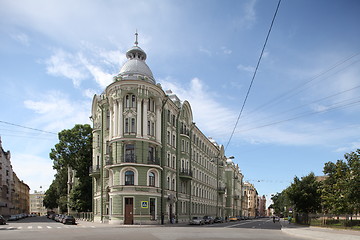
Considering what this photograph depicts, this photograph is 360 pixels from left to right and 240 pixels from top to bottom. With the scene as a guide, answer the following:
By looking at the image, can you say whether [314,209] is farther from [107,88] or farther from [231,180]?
[231,180]

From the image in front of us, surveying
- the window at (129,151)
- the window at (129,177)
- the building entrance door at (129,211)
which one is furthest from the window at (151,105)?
the building entrance door at (129,211)

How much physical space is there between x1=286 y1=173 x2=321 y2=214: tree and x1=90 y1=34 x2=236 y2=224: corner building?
15128 mm

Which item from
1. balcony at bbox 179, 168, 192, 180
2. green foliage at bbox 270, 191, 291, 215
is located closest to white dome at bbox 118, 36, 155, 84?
balcony at bbox 179, 168, 192, 180

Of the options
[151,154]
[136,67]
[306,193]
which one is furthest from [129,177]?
[306,193]

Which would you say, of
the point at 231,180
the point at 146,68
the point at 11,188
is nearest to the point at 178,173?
the point at 146,68

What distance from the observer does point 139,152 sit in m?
40.0

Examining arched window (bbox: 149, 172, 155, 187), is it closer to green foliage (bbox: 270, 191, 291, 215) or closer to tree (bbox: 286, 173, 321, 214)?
tree (bbox: 286, 173, 321, 214)

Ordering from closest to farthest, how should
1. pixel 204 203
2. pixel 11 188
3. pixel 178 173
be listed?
pixel 178 173, pixel 204 203, pixel 11 188

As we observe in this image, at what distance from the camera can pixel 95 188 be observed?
47.1 metres

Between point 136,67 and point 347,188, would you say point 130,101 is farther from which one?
point 347,188

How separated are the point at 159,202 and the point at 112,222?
20.3 ft

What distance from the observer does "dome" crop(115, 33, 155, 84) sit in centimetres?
4281

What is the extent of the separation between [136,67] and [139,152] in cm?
1137

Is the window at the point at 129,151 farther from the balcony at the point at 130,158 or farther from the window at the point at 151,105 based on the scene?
the window at the point at 151,105
